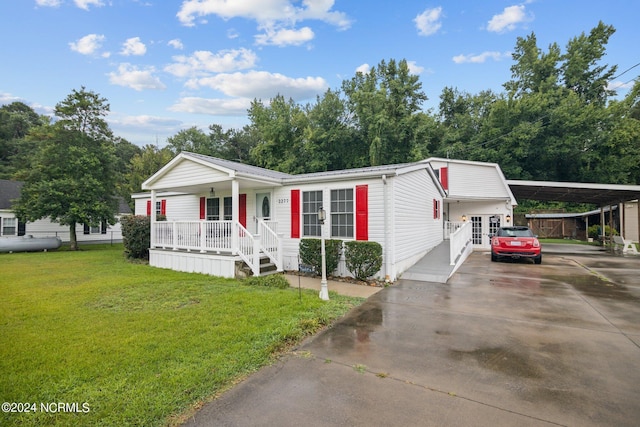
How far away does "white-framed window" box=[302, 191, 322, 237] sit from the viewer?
946 cm

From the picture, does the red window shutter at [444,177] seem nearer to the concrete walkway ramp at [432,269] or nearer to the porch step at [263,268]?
the concrete walkway ramp at [432,269]

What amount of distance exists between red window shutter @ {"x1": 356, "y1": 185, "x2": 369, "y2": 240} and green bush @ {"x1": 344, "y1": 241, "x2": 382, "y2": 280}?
385 mm

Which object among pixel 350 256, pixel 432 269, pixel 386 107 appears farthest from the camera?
pixel 386 107

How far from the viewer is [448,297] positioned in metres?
6.79

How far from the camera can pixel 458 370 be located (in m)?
3.45

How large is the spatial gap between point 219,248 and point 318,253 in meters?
3.14

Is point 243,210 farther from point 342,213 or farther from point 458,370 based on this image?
point 458,370

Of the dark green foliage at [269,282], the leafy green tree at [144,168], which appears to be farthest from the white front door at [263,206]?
the leafy green tree at [144,168]

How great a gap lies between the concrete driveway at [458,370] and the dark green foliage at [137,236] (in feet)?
33.7

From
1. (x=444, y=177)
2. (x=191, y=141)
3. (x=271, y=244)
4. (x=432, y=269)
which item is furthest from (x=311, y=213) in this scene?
(x=191, y=141)

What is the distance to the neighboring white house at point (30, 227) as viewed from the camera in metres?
18.5

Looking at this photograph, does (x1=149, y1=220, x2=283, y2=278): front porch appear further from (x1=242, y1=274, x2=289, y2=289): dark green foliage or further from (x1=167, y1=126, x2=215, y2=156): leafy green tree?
(x1=167, y1=126, x2=215, y2=156): leafy green tree

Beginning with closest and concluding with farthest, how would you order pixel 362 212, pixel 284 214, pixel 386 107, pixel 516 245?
pixel 362 212 → pixel 284 214 → pixel 516 245 → pixel 386 107

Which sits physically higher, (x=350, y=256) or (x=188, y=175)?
(x=188, y=175)
